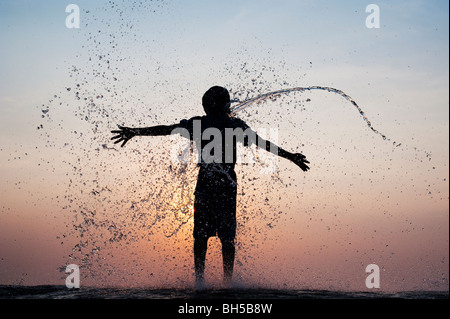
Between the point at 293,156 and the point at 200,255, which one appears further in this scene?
the point at 293,156

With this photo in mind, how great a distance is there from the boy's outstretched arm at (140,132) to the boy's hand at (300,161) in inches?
65.3

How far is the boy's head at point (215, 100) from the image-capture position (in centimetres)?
649

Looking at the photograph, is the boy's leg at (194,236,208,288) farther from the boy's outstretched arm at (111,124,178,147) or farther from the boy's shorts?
the boy's outstretched arm at (111,124,178,147)

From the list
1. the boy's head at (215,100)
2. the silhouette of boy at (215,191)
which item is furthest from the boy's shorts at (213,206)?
the boy's head at (215,100)

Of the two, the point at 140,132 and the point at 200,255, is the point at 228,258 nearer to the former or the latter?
the point at 200,255

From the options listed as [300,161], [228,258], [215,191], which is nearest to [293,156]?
[300,161]

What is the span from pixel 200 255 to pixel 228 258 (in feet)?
1.17

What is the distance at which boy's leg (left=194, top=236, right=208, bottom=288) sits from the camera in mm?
6355

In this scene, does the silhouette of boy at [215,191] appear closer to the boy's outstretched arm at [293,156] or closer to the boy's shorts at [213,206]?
the boy's shorts at [213,206]

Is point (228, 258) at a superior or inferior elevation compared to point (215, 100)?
inferior

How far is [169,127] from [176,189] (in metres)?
1.17

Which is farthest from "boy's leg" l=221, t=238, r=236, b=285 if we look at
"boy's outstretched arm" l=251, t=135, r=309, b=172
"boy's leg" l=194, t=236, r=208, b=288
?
"boy's outstretched arm" l=251, t=135, r=309, b=172

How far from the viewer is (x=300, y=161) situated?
6938mm
